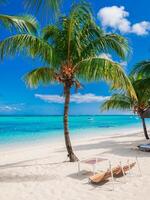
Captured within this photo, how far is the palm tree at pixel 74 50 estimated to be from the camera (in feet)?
28.8

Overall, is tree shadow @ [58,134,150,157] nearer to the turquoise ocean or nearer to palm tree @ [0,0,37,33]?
palm tree @ [0,0,37,33]

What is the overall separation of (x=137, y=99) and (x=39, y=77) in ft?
26.3

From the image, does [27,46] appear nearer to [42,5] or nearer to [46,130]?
[42,5]

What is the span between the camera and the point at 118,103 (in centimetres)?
1819

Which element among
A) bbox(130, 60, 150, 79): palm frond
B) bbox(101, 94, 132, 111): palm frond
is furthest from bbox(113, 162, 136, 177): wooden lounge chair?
bbox(101, 94, 132, 111): palm frond

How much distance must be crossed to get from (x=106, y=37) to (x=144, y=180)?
186 inches

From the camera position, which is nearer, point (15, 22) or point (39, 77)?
point (15, 22)

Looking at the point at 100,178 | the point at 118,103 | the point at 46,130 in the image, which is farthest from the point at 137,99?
the point at 46,130

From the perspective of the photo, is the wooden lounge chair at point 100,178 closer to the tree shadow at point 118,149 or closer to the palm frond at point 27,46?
the palm frond at point 27,46

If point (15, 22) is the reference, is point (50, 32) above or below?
above

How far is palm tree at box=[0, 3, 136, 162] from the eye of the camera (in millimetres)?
8766

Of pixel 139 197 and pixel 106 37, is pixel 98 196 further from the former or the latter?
pixel 106 37

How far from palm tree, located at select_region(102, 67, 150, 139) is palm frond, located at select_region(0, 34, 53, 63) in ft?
21.1

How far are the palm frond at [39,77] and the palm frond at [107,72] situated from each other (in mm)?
1277
